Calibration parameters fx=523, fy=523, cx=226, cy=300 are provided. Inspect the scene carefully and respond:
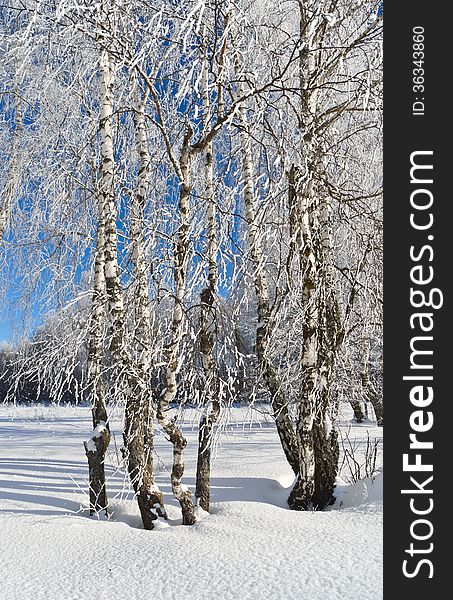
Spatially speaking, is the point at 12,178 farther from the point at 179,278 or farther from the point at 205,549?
the point at 205,549

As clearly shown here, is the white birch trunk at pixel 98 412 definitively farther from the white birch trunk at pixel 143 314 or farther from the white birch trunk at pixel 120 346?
the white birch trunk at pixel 143 314

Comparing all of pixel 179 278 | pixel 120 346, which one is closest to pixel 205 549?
pixel 120 346

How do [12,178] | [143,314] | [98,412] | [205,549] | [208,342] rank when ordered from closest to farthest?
1. [205,549]
2. [143,314]
3. [208,342]
4. [98,412]
5. [12,178]

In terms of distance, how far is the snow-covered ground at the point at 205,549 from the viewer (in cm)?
256

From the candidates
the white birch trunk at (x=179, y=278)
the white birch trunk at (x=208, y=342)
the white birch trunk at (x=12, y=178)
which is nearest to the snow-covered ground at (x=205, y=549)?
the white birch trunk at (x=208, y=342)

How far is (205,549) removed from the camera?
10.2 feet

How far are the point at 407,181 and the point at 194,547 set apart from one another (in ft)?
7.87

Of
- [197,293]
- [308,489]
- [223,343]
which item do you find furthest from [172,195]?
[308,489]

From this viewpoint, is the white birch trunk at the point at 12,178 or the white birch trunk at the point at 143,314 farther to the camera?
the white birch trunk at the point at 12,178

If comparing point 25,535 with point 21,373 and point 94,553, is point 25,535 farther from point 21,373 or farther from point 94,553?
point 21,373

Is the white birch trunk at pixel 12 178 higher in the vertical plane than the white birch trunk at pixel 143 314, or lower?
higher

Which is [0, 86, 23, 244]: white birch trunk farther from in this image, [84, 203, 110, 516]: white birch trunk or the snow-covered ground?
the snow-covered ground

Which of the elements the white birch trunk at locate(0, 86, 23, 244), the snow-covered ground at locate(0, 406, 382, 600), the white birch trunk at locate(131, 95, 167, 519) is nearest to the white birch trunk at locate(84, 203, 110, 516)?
the snow-covered ground at locate(0, 406, 382, 600)

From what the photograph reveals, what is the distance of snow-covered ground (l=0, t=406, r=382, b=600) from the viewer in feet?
8.39
